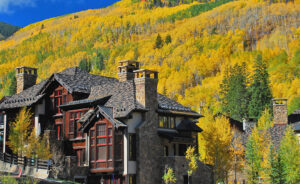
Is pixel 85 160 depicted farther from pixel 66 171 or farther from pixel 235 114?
pixel 235 114

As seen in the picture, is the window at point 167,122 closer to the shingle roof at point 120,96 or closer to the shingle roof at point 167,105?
the shingle roof at point 167,105

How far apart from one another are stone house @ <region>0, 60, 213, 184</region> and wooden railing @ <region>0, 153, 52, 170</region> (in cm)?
87

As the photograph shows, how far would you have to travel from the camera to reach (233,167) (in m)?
55.3

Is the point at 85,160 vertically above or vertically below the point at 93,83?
below

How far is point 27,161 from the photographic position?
41812 mm

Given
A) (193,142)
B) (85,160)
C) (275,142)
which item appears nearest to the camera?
(85,160)

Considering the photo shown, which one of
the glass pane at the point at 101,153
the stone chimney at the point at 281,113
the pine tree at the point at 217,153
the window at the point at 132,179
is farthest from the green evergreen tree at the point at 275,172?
the stone chimney at the point at 281,113

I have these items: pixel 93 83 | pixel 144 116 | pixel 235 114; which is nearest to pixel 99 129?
pixel 144 116

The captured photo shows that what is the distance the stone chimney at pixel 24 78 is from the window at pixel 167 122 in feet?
66.3

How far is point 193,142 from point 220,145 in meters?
3.95

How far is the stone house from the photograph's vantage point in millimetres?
41219

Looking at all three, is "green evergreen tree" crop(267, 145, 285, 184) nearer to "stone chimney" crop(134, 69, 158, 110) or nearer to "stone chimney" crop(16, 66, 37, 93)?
→ "stone chimney" crop(134, 69, 158, 110)

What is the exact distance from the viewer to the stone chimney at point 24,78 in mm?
56656

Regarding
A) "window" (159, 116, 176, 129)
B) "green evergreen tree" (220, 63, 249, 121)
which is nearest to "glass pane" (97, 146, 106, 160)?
"window" (159, 116, 176, 129)
